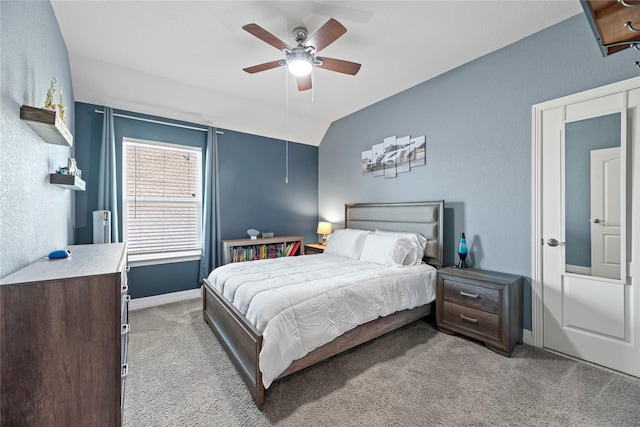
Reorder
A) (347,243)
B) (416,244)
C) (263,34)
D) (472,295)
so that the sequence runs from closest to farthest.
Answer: (263,34) → (472,295) → (416,244) → (347,243)

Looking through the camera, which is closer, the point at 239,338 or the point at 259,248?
the point at 239,338

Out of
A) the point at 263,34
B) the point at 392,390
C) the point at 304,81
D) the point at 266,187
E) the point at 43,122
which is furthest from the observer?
the point at 266,187

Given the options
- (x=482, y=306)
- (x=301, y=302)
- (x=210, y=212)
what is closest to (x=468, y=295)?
(x=482, y=306)

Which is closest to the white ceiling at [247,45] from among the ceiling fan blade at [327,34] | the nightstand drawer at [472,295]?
the ceiling fan blade at [327,34]

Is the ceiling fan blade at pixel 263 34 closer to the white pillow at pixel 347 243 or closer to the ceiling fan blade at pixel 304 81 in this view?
the ceiling fan blade at pixel 304 81

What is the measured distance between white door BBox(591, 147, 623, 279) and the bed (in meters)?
1.24

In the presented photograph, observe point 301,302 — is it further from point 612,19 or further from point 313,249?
point 313,249

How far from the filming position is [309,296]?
1.99 metres

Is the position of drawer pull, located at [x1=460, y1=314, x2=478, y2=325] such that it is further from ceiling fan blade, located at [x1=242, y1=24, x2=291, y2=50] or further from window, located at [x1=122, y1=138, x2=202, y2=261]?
window, located at [x1=122, y1=138, x2=202, y2=261]

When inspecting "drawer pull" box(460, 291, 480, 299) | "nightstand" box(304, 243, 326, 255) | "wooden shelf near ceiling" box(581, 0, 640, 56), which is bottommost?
"drawer pull" box(460, 291, 480, 299)

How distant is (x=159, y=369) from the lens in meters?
2.12

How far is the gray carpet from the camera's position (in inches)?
63.4

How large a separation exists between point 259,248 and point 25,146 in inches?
124

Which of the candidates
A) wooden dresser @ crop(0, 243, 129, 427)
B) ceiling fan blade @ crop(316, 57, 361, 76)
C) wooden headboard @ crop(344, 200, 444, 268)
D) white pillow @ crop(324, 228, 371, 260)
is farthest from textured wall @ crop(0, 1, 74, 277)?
wooden headboard @ crop(344, 200, 444, 268)
